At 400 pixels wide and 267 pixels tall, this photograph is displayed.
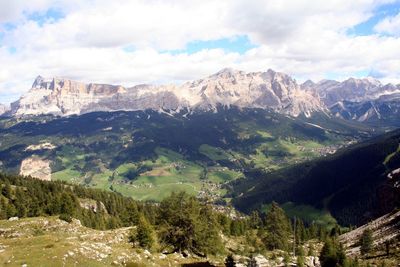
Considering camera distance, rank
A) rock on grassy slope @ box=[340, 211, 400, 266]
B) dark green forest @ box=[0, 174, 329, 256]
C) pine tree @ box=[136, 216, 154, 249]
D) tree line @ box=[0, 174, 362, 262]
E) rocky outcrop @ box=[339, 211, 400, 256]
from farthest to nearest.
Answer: rocky outcrop @ box=[339, 211, 400, 256], rock on grassy slope @ box=[340, 211, 400, 266], dark green forest @ box=[0, 174, 329, 256], tree line @ box=[0, 174, 362, 262], pine tree @ box=[136, 216, 154, 249]

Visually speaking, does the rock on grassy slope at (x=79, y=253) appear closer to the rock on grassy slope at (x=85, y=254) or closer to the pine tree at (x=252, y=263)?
the rock on grassy slope at (x=85, y=254)

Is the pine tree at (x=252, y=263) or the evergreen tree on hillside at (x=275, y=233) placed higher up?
the pine tree at (x=252, y=263)

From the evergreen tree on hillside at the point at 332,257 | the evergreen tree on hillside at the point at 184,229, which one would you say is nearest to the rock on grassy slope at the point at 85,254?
the evergreen tree on hillside at the point at 184,229

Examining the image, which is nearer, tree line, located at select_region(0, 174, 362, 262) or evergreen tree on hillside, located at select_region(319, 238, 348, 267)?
evergreen tree on hillside, located at select_region(319, 238, 348, 267)

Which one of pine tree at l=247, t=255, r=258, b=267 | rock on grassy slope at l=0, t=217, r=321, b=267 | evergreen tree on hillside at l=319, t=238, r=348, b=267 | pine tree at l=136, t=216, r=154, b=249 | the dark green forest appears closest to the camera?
rock on grassy slope at l=0, t=217, r=321, b=267

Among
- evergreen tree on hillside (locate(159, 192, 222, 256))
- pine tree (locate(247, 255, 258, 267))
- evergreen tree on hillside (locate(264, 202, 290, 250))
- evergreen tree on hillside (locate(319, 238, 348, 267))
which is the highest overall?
evergreen tree on hillside (locate(159, 192, 222, 256))

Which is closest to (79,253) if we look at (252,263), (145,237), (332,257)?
(145,237)

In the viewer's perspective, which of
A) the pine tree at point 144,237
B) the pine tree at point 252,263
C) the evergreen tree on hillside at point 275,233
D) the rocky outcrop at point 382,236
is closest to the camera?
the pine tree at point 144,237

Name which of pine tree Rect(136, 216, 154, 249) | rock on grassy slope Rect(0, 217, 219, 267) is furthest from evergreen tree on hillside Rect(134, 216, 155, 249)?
rock on grassy slope Rect(0, 217, 219, 267)

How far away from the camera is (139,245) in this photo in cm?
8381

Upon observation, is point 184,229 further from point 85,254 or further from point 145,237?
point 85,254

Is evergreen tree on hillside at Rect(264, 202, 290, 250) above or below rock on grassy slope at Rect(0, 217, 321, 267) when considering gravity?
below

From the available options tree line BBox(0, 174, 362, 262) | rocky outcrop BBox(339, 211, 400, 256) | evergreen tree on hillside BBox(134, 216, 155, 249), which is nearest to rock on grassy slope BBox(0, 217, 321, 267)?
evergreen tree on hillside BBox(134, 216, 155, 249)

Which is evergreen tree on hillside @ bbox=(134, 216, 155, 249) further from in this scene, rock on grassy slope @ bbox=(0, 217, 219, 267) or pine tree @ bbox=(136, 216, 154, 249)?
rock on grassy slope @ bbox=(0, 217, 219, 267)
